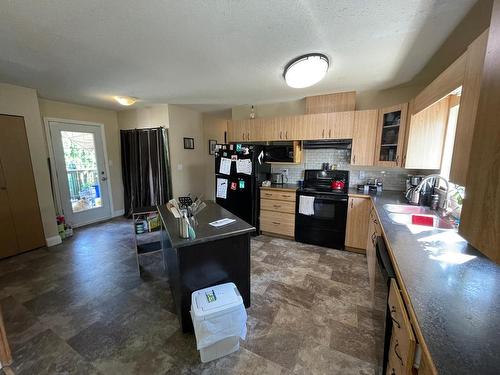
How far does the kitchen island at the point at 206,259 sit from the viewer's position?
154 centimetres

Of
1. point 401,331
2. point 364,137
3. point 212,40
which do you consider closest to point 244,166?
→ point 364,137

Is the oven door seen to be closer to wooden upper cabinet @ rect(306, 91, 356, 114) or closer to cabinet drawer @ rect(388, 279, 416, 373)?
wooden upper cabinet @ rect(306, 91, 356, 114)

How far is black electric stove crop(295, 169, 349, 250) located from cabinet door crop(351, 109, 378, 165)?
29 cm

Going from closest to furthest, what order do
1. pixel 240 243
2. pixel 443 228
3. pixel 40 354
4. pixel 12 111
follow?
pixel 40 354 → pixel 443 228 → pixel 240 243 → pixel 12 111

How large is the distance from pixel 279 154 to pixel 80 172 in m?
3.91

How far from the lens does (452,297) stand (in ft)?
2.76

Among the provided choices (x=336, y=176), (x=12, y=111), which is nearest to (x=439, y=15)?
(x=336, y=176)

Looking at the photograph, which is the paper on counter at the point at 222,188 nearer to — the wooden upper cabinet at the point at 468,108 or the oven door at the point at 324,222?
the oven door at the point at 324,222

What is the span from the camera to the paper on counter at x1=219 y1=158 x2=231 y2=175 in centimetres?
359

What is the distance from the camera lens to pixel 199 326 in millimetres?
1312

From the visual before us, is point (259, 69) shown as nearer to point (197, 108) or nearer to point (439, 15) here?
point (439, 15)

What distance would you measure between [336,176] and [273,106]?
1.76 meters

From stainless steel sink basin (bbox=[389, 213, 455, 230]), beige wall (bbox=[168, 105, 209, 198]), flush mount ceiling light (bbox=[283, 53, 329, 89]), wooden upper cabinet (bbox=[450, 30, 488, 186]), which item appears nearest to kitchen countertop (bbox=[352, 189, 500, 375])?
stainless steel sink basin (bbox=[389, 213, 455, 230])

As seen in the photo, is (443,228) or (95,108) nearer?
(443,228)
